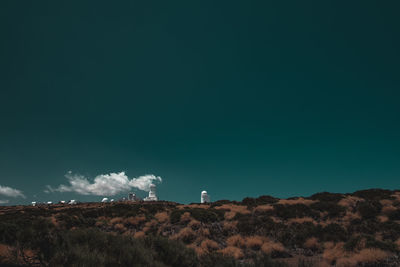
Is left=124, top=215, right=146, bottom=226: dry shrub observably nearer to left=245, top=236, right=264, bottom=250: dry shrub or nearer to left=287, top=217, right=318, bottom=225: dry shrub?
left=245, top=236, right=264, bottom=250: dry shrub

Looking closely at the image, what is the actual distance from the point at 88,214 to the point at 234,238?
51.5ft

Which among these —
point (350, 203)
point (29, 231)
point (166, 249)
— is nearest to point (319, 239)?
point (166, 249)

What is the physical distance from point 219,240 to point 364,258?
6353mm

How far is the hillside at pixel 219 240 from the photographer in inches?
226

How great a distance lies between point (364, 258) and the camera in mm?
7438

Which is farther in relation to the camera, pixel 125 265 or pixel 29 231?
pixel 29 231

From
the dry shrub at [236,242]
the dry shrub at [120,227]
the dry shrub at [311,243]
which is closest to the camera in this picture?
the dry shrub at [311,243]

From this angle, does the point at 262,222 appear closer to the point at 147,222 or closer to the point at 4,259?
the point at 147,222

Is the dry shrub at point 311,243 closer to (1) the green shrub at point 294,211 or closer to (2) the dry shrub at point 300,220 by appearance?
(2) the dry shrub at point 300,220

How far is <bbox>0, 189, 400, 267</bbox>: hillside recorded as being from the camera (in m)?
5.75

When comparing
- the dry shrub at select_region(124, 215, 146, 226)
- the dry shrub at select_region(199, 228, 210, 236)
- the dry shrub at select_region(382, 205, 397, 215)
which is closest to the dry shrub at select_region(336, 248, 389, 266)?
the dry shrub at select_region(199, 228, 210, 236)

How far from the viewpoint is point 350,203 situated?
1741cm

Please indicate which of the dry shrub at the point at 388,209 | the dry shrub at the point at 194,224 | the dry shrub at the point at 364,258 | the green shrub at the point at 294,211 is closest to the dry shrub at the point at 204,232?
the dry shrub at the point at 194,224

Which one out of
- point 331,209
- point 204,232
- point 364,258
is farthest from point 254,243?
point 331,209
